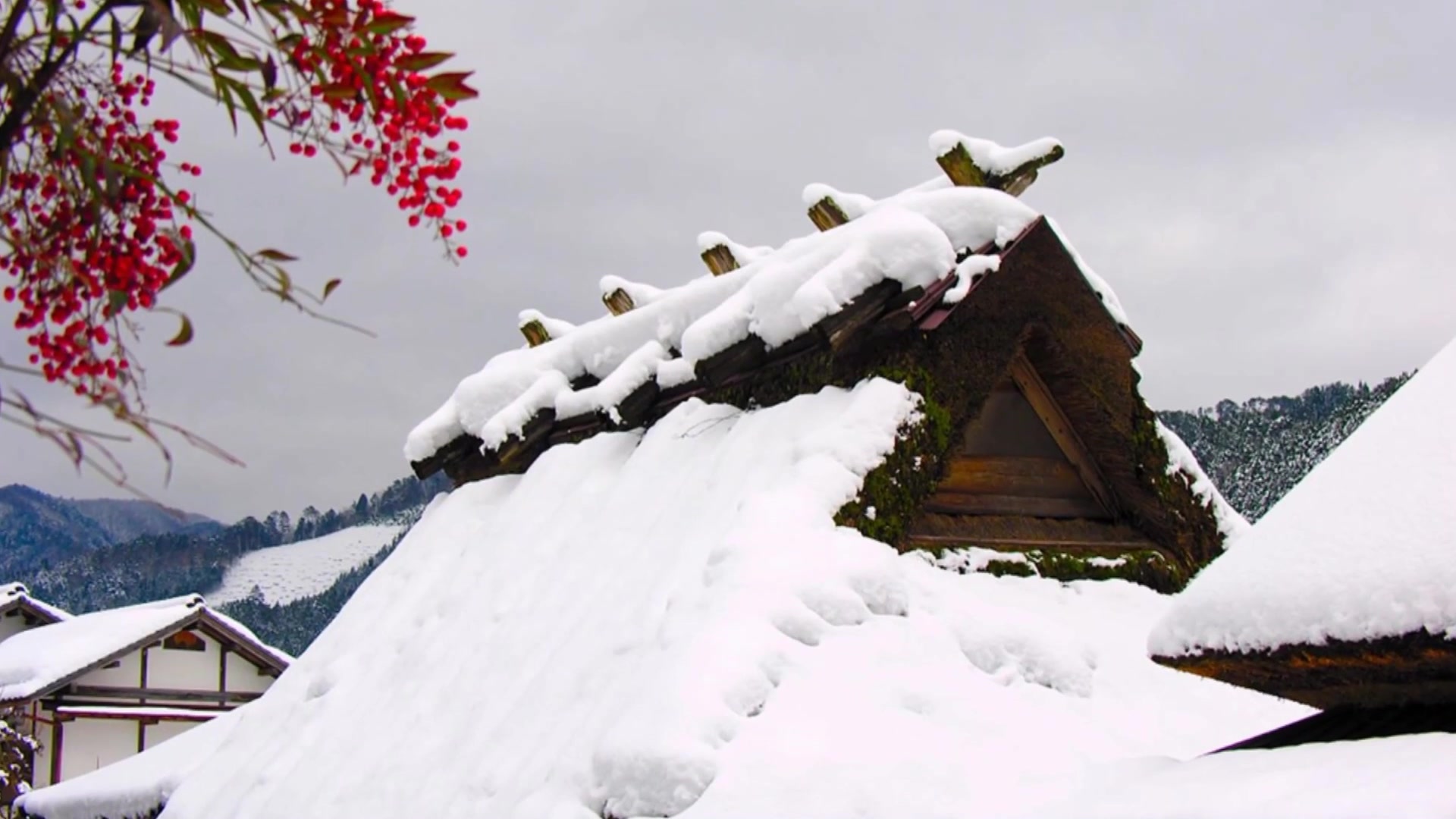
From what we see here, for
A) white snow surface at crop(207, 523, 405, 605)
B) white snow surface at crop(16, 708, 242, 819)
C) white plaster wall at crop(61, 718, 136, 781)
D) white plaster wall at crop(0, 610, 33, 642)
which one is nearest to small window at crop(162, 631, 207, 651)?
white plaster wall at crop(61, 718, 136, 781)

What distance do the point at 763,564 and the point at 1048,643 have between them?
4.79 feet

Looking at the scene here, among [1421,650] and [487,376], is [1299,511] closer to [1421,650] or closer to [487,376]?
[1421,650]

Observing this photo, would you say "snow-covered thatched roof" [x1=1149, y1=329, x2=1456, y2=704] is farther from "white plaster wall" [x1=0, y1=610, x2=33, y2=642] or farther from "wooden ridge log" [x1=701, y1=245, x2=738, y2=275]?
"white plaster wall" [x1=0, y1=610, x2=33, y2=642]

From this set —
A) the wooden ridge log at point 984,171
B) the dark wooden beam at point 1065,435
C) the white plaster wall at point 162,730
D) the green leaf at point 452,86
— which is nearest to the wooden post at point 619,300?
the wooden ridge log at point 984,171

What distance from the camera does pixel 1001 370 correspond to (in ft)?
24.1

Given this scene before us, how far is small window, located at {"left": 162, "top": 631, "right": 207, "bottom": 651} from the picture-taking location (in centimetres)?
2605

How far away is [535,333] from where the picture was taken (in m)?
11.4

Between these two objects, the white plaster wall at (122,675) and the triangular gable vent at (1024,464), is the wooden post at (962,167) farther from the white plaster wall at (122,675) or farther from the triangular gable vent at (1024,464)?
the white plaster wall at (122,675)

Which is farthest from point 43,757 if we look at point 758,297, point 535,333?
point 758,297

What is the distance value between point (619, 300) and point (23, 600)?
Answer: 22.6 metres

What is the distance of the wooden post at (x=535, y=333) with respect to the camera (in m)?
11.3

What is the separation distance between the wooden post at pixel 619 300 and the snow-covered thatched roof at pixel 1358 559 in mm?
6975

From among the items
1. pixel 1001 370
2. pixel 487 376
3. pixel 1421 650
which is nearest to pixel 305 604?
pixel 487 376

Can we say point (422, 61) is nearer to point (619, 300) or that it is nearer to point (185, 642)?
point (619, 300)
